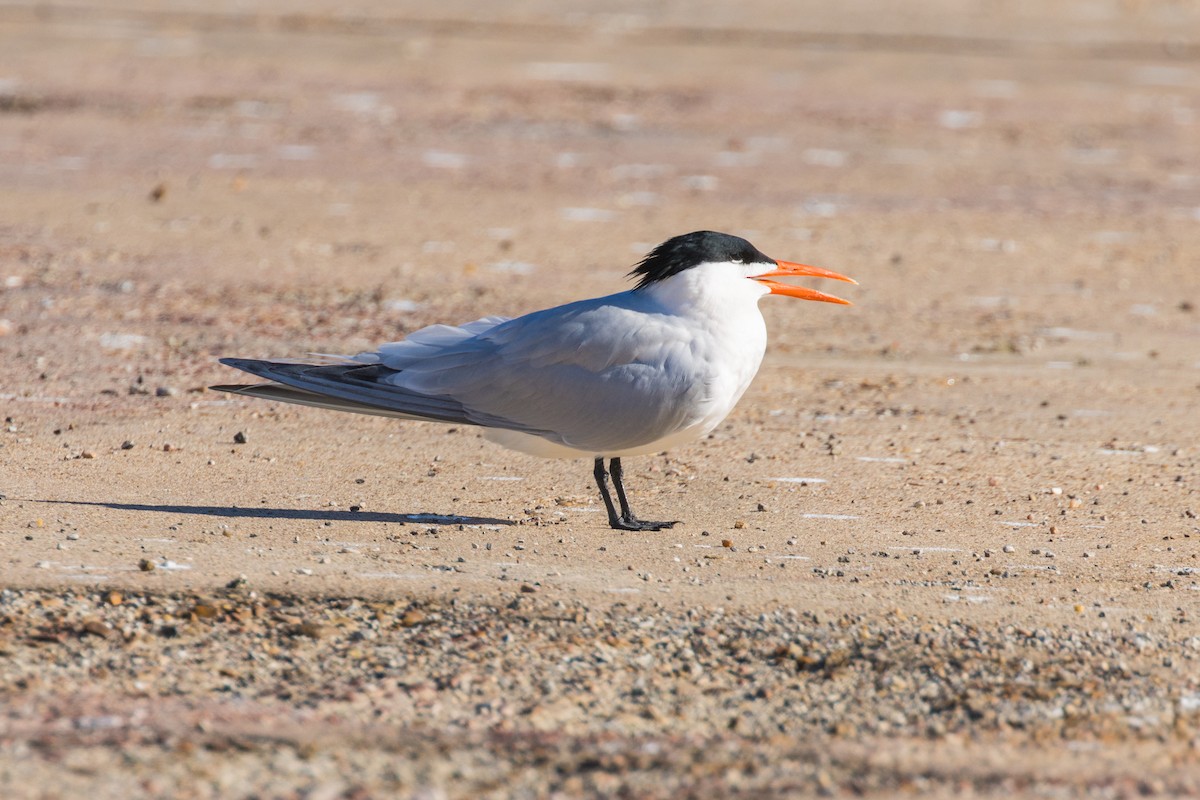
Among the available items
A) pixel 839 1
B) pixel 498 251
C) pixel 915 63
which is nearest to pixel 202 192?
pixel 498 251

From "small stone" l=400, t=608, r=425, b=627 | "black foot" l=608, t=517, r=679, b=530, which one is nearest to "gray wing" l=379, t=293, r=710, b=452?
"black foot" l=608, t=517, r=679, b=530

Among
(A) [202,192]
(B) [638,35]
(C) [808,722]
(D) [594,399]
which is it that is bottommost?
(C) [808,722]

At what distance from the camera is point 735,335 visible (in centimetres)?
543

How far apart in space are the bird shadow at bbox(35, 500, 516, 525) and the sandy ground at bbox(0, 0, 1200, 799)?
0.03m

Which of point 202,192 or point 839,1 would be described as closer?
point 202,192

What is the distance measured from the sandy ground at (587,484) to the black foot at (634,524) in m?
0.04

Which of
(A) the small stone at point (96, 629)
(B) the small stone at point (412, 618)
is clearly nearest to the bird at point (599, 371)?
(B) the small stone at point (412, 618)

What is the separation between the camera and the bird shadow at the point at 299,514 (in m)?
5.56

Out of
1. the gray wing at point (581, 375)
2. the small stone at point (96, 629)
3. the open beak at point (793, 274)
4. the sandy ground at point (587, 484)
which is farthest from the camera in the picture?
the open beak at point (793, 274)

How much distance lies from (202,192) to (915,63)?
930 centimetres

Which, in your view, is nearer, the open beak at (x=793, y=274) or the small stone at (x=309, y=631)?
the small stone at (x=309, y=631)

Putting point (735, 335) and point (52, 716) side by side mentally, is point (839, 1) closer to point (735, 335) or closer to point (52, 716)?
point (735, 335)

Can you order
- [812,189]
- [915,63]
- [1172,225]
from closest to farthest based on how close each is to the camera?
[1172,225] → [812,189] → [915,63]

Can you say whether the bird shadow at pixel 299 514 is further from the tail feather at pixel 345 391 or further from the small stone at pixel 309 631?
the small stone at pixel 309 631
